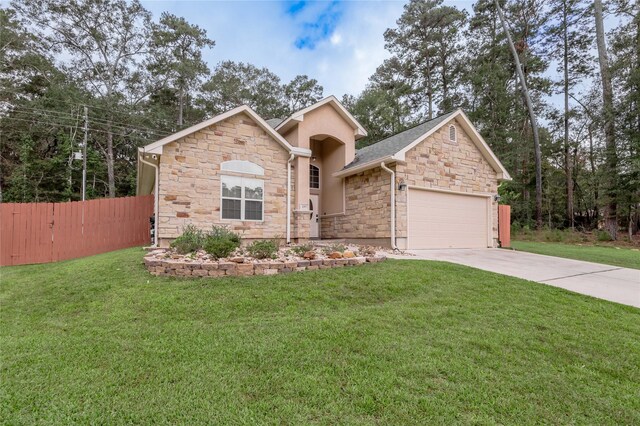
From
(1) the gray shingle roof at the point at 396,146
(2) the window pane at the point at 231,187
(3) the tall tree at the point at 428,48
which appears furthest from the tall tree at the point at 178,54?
(1) the gray shingle roof at the point at 396,146

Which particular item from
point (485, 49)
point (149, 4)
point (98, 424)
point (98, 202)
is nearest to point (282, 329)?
point (98, 424)

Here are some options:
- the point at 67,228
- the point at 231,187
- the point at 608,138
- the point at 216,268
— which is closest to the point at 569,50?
the point at 608,138

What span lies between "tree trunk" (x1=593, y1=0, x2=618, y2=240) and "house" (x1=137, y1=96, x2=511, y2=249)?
8414 mm

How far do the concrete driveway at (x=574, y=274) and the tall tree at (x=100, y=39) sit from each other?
2270 cm

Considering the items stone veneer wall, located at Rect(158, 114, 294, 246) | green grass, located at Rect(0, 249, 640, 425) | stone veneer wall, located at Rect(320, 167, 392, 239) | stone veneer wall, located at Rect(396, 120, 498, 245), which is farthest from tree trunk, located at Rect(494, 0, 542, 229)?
stone veneer wall, located at Rect(158, 114, 294, 246)

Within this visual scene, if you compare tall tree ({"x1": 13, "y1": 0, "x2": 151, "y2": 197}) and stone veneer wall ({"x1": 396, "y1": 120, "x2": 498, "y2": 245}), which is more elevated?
tall tree ({"x1": 13, "y1": 0, "x2": 151, "y2": 197})

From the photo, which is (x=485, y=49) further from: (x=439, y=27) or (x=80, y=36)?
(x=80, y=36)

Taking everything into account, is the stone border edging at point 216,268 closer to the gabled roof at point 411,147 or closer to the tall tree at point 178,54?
the gabled roof at point 411,147

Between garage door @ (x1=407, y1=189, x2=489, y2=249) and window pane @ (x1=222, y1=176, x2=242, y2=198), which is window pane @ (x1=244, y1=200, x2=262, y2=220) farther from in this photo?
garage door @ (x1=407, y1=189, x2=489, y2=249)

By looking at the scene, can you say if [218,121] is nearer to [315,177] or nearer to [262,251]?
[262,251]

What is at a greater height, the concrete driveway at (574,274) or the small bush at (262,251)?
the small bush at (262,251)

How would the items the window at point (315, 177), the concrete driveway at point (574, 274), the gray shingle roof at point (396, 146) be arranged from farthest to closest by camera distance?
the window at point (315, 177) → the gray shingle roof at point (396, 146) → the concrete driveway at point (574, 274)

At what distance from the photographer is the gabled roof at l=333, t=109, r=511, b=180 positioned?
33.1 ft

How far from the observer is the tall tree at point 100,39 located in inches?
801
